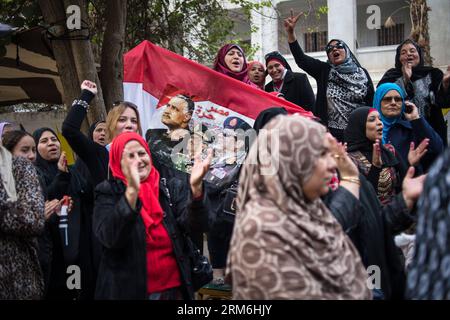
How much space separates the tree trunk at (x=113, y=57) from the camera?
241 inches

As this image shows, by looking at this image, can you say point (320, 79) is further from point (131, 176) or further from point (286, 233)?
point (286, 233)

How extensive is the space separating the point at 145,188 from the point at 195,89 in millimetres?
2108

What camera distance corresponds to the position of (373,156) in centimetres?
425

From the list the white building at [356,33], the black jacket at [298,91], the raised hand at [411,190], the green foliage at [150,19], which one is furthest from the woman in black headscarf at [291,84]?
the white building at [356,33]

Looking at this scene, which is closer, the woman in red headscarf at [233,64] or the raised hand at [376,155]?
the raised hand at [376,155]

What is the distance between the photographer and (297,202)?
2445 millimetres

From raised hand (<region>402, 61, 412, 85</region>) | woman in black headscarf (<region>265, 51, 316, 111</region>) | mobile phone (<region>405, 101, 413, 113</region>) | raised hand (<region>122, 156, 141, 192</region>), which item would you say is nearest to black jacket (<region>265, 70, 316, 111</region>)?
woman in black headscarf (<region>265, 51, 316, 111</region>)

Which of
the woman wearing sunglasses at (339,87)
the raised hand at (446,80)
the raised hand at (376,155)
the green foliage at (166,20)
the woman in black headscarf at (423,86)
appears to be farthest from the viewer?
the green foliage at (166,20)

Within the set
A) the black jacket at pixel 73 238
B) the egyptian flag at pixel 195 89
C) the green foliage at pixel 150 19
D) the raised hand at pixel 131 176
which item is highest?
the green foliage at pixel 150 19

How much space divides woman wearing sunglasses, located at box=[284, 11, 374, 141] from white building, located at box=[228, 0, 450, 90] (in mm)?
9181

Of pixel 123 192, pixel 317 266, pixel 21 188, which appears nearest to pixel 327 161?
pixel 317 266

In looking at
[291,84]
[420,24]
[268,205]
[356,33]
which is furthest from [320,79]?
[356,33]

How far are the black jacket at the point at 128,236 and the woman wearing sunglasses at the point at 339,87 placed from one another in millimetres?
2741

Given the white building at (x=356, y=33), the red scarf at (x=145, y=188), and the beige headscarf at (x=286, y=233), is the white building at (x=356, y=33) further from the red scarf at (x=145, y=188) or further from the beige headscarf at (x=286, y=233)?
the beige headscarf at (x=286, y=233)
